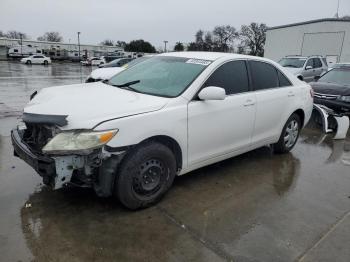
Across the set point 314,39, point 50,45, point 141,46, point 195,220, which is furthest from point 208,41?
point 195,220

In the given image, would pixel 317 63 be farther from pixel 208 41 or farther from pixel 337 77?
pixel 208 41

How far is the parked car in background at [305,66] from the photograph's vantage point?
14.7 metres

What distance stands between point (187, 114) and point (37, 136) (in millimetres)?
1620

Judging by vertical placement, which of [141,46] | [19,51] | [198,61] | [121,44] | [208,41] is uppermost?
[208,41]

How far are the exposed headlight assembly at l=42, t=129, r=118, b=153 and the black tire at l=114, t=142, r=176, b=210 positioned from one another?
34cm

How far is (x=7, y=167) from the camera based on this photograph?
4.43 meters

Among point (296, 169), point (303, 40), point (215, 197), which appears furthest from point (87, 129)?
point (303, 40)

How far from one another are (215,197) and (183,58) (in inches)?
74.2

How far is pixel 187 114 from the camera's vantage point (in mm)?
3572

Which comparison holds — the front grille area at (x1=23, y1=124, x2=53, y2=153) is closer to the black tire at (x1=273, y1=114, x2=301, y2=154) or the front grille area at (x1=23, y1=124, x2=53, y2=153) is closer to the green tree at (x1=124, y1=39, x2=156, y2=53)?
the black tire at (x1=273, y1=114, x2=301, y2=154)

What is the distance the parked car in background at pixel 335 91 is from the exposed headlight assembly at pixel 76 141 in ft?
22.8

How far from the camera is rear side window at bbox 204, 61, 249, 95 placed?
4.01 meters

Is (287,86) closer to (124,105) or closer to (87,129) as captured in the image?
(124,105)

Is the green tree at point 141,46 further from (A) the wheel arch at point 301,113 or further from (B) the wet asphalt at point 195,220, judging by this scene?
(B) the wet asphalt at point 195,220
